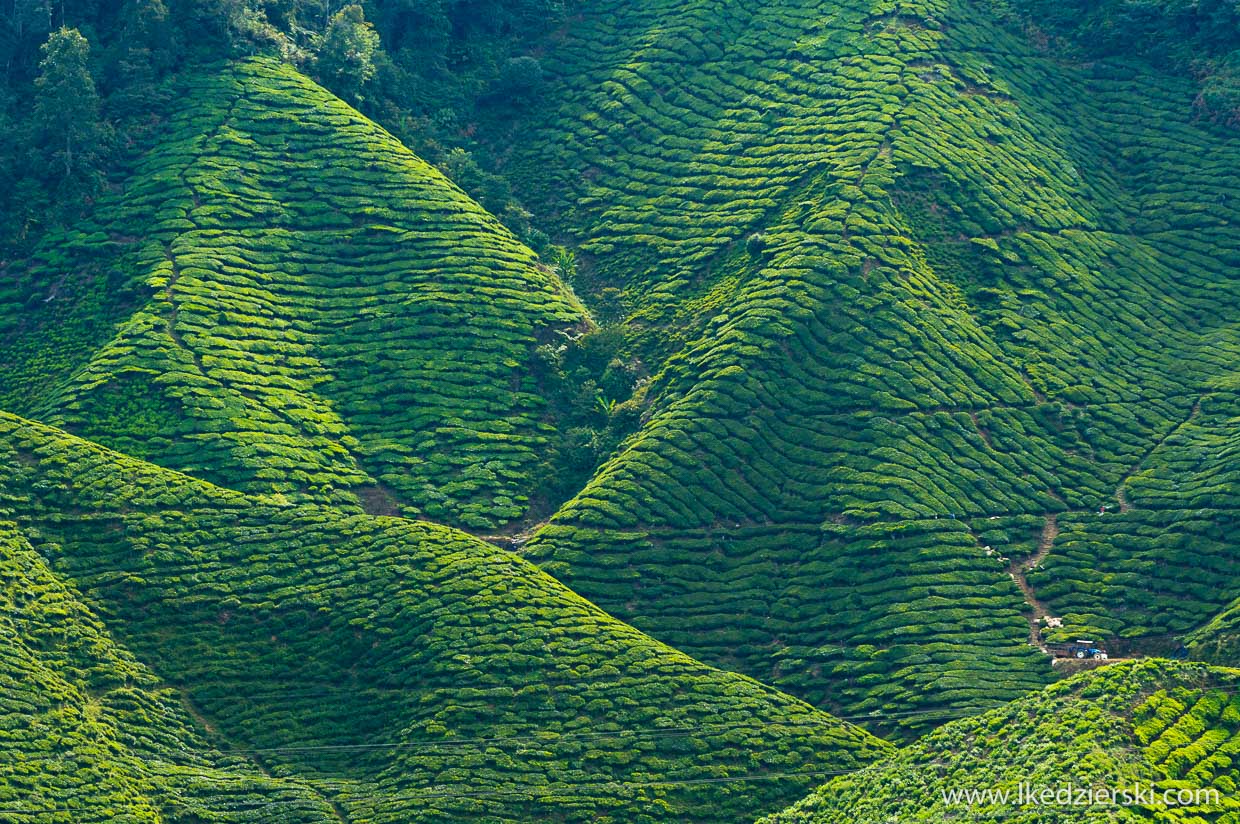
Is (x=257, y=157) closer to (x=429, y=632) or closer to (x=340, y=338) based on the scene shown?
(x=340, y=338)

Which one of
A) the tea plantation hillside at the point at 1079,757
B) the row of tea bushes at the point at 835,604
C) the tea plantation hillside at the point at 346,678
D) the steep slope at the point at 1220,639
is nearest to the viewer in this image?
the tea plantation hillside at the point at 1079,757

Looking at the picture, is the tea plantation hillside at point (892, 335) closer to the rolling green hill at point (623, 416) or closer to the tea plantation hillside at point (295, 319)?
the rolling green hill at point (623, 416)

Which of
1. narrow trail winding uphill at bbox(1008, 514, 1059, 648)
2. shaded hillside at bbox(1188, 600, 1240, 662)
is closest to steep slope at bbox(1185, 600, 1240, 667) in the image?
shaded hillside at bbox(1188, 600, 1240, 662)

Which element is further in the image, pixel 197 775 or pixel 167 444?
pixel 167 444

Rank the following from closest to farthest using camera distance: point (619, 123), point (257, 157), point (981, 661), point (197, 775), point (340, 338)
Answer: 1. point (197, 775)
2. point (981, 661)
3. point (340, 338)
4. point (257, 157)
5. point (619, 123)

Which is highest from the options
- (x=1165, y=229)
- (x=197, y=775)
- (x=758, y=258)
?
(x=1165, y=229)

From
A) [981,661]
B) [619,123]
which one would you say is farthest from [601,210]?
[981,661]

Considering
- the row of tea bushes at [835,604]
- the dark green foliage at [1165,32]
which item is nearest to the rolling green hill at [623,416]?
the row of tea bushes at [835,604]
